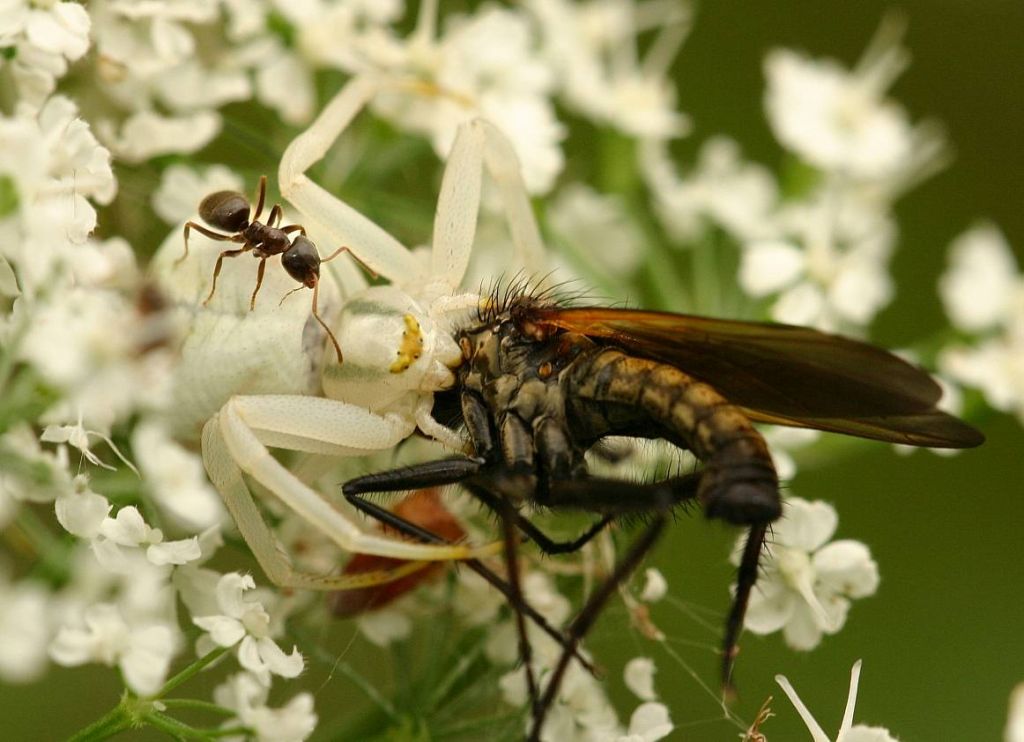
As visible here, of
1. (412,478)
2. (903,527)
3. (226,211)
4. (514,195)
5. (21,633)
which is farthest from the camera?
(903,527)

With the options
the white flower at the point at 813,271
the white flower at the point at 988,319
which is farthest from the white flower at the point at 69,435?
the white flower at the point at 988,319

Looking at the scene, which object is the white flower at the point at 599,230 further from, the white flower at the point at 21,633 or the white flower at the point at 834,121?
the white flower at the point at 21,633

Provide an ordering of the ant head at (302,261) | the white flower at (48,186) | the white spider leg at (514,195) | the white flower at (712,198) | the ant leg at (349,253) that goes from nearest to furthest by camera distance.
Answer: the white flower at (48,186) < the ant head at (302,261) < the ant leg at (349,253) < the white spider leg at (514,195) < the white flower at (712,198)

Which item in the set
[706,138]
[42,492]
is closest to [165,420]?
[42,492]

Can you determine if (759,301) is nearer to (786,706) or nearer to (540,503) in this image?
(786,706)

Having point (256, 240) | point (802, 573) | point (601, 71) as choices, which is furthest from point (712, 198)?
point (256, 240)

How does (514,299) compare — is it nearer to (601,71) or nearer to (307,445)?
(307,445)
